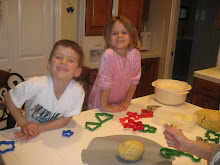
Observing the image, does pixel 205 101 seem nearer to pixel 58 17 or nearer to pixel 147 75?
pixel 147 75

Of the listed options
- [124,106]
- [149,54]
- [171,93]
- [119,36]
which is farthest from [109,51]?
[149,54]

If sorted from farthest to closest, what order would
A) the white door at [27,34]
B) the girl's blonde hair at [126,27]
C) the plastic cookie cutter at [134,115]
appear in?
the white door at [27,34] → the girl's blonde hair at [126,27] → the plastic cookie cutter at [134,115]

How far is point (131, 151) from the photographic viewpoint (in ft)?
3.03

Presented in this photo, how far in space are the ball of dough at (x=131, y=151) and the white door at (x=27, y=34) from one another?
179 centimetres

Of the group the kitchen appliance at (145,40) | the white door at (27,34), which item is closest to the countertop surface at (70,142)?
the white door at (27,34)

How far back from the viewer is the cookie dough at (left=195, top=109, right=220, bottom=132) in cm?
124

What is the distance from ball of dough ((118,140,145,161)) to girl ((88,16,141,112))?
48 cm

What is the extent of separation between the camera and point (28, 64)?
250 centimetres

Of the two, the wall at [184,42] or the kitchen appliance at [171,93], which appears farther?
the wall at [184,42]

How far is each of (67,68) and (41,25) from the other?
1508 mm

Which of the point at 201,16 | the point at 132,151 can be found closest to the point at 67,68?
the point at 132,151

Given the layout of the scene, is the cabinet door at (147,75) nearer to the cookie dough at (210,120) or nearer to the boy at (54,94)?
the cookie dough at (210,120)

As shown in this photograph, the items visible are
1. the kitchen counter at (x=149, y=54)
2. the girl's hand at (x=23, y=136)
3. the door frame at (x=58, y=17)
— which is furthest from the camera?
the kitchen counter at (x=149, y=54)

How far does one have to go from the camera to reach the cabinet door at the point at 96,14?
270 cm
